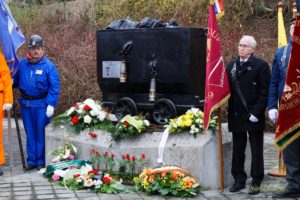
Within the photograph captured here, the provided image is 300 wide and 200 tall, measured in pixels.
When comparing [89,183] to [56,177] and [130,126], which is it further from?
[130,126]

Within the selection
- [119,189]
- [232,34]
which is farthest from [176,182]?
[232,34]

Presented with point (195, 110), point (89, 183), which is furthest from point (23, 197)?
point (195, 110)

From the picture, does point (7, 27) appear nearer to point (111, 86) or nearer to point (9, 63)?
point (9, 63)

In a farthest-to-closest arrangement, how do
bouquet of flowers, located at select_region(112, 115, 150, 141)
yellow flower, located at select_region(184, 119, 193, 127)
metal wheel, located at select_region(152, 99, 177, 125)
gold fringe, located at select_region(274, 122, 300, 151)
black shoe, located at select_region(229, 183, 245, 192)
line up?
1. metal wheel, located at select_region(152, 99, 177, 125)
2. bouquet of flowers, located at select_region(112, 115, 150, 141)
3. yellow flower, located at select_region(184, 119, 193, 127)
4. black shoe, located at select_region(229, 183, 245, 192)
5. gold fringe, located at select_region(274, 122, 300, 151)

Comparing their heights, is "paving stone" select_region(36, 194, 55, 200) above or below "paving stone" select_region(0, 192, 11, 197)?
above

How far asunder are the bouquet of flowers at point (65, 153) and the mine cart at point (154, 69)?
0.79m

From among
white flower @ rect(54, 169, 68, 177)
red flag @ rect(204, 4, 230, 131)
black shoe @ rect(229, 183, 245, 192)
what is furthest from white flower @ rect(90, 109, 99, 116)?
black shoe @ rect(229, 183, 245, 192)

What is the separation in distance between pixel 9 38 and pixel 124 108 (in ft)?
7.10

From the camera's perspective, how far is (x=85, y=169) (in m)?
7.36

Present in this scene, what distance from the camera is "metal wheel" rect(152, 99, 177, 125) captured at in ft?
24.7

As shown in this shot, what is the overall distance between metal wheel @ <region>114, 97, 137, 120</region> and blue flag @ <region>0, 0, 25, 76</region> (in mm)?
1656

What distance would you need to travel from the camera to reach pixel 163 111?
7.65 meters

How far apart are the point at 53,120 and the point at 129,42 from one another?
1.68 metres

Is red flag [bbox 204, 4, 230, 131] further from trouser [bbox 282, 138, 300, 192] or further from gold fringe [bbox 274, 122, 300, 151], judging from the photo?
trouser [bbox 282, 138, 300, 192]
